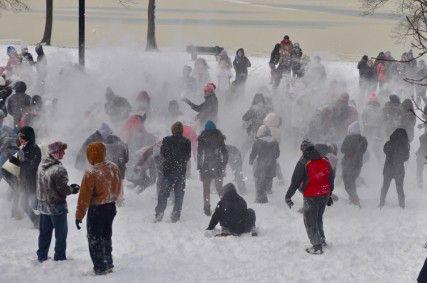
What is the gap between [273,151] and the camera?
40.0 ft

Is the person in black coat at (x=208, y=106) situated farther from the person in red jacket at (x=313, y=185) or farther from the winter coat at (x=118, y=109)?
the person in red jacket at (x=313, y=185)

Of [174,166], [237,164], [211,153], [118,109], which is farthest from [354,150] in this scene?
[118,109]

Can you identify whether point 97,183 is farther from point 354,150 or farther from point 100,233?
point 354,150

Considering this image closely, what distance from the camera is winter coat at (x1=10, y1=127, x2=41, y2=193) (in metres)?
9.44

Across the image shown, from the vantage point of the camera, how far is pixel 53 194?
26.9ft

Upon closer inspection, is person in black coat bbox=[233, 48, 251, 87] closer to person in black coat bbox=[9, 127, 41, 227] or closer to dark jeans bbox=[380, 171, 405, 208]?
dark jeans bbox=[380, 171, 405, 208]

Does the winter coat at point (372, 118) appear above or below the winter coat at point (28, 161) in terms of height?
above

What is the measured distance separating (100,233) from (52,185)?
0.90 metres

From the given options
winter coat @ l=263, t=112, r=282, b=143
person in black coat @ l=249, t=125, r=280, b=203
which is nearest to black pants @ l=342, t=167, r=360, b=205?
person in black coat @ l=249, t=125, r=280, b=203

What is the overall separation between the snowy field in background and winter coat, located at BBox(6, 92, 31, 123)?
2735mm

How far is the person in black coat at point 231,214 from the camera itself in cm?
991

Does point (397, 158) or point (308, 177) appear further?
point (397, 158)

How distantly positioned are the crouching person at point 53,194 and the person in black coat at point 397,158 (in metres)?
6.11

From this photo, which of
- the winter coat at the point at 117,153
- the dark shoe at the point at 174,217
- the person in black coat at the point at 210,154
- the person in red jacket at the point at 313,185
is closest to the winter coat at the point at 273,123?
the person in black coat at the point at 210,154
